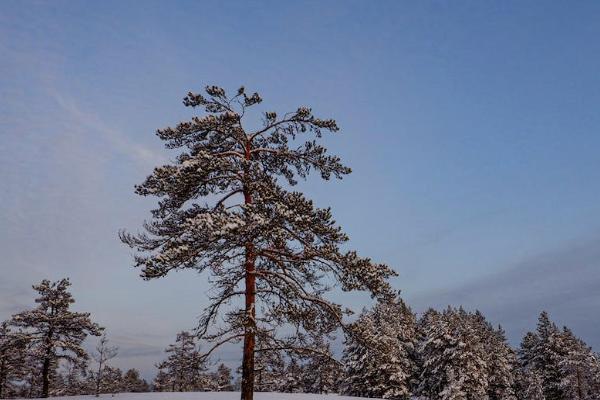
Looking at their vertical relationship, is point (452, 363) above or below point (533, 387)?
above

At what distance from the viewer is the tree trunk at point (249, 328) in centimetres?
1395

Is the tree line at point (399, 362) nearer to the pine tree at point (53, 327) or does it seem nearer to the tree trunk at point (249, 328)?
the pine tree at point (53, 327)

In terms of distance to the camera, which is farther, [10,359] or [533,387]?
[533,387]

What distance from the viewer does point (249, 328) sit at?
1373 centimetres

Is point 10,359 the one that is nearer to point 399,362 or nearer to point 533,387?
point 399,362

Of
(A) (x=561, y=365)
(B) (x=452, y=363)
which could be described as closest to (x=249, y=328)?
(B) (x=452, y=363)

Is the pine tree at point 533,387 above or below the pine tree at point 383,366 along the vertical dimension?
below

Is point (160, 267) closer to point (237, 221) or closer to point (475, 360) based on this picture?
point (237, 221)

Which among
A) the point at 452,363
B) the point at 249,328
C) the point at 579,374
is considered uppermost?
the point at 249,328

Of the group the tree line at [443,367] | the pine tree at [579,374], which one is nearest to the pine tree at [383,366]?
the tree line at [443,367]

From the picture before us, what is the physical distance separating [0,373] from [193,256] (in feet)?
138

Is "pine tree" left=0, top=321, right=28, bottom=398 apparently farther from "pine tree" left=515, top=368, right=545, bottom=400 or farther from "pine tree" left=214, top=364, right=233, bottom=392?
"pine tree" left=515, top=368, right=545, bottom=400

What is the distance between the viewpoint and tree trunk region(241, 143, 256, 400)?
13.9 metres

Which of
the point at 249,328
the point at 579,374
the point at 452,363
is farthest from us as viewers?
the point at 579,374
